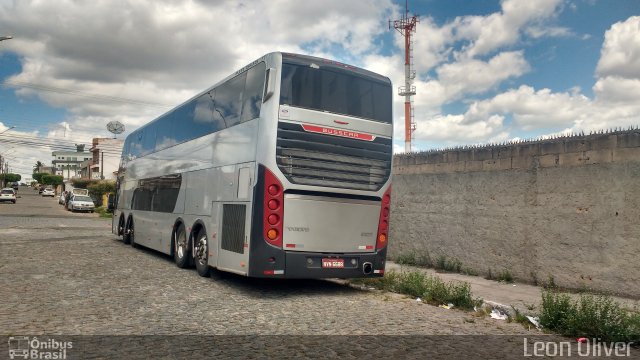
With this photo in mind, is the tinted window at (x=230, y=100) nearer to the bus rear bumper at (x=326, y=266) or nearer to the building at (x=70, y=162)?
the bus rear bumper at (x=326, y=266)

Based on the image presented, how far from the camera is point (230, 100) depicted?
33.1ft

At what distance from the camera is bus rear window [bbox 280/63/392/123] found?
862cm

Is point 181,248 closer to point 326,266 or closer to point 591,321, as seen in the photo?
point 326,266

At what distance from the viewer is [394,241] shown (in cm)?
1385

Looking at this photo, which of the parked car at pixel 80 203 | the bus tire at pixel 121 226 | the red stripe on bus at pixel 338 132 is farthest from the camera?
the parked car at pixel 80 203

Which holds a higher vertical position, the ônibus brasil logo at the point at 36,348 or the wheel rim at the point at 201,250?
the wheel rim at the point at 201,250

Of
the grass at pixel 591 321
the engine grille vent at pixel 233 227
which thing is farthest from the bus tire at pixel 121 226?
the grass at pixel 591 321

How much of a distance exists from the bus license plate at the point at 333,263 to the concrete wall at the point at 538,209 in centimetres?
387

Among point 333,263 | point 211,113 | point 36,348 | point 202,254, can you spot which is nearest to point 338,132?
point 333,263

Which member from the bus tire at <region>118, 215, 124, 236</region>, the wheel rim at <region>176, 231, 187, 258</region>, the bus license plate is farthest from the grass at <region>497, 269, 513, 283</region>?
the bus tire at <region>118, 215, 124, 236</region>

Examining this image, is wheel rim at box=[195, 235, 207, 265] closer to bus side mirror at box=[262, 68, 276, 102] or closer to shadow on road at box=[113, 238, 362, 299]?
shadow on road at box=[113, 238, 362, 299]

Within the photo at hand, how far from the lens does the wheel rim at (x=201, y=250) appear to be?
1070 centimetres

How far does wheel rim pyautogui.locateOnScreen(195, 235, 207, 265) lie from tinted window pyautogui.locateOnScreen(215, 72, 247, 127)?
2.63 meters

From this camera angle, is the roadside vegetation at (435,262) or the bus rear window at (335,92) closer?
the bus rear window at (335,92)
